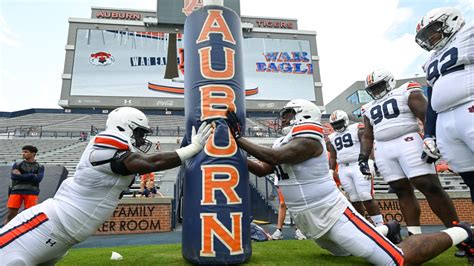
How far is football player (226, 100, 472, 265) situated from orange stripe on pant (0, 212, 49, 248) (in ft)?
5.55

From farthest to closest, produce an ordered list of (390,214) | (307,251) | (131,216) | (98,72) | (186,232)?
(98,72), (390,214), (131,216), (307,251), (186,232)

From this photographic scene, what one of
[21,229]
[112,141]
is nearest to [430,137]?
[112,141]

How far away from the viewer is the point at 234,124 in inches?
119

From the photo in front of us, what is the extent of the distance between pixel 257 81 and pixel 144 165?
29337 millimetres

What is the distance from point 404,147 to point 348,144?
1.74 m

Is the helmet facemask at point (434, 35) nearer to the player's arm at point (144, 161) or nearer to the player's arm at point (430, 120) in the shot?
the player's arm at point (430, 120)

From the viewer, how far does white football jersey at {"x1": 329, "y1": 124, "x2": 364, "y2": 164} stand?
500 centimetres

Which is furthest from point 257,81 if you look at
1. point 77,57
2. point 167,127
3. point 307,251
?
point 307,251

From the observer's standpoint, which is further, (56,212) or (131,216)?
(131,216)

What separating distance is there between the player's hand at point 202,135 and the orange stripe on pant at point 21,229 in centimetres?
132

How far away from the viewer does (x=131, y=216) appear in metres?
7.15

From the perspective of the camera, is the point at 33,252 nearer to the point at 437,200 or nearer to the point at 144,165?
the point at 144,165

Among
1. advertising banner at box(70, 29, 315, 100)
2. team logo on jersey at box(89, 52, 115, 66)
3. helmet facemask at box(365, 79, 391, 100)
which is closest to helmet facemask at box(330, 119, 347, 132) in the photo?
helmet facemask at box(365, 79, 391, 100)

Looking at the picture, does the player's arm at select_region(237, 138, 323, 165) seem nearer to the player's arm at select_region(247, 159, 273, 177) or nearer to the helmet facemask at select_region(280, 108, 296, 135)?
the helmet facemask at select_region(280, 108, 296, 135)
